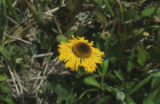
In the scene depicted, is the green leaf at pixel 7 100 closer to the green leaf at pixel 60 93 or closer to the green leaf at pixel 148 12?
the green leaf at pixel 60 93

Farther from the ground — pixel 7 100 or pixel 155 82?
pixel 155 82

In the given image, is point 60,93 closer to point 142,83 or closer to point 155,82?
point 142,83

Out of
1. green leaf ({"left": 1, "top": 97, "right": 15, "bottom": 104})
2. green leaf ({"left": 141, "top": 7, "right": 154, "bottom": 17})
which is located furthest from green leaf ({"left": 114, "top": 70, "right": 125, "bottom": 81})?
green leaf ({"left": 1, "top": 97, "right": 15, "bottom": 104})

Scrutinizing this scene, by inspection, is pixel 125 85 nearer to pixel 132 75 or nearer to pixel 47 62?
pixel 132 75

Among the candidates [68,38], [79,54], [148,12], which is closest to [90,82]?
[79,54]

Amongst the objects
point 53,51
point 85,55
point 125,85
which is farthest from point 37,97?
point 125,85

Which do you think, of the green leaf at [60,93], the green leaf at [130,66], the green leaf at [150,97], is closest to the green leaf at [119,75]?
the green leaf at [130,66]

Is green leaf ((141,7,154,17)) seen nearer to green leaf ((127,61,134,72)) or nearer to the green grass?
the green grass
